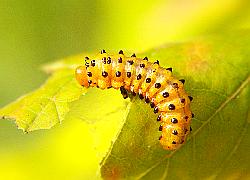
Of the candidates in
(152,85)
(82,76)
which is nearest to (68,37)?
(82,76)

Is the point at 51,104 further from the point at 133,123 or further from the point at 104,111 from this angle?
the point at 133,123

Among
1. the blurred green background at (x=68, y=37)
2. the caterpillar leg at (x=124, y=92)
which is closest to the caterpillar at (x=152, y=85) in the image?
the caterpillar leg at (x=124, y=92)

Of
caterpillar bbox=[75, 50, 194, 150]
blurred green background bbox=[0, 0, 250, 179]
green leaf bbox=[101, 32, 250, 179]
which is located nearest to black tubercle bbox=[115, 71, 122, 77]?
caterpillar bbox=[75, 50, 194, 150]

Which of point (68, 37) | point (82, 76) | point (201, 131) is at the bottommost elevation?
point (68, 37)

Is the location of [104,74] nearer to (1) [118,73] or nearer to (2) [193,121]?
(1) [118,73]

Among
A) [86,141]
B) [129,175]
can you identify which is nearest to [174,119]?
[129,175]

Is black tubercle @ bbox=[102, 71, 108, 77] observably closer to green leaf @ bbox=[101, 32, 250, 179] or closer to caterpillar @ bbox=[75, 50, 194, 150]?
caterpillar @ bbox=[75, 50, 194, 150]
